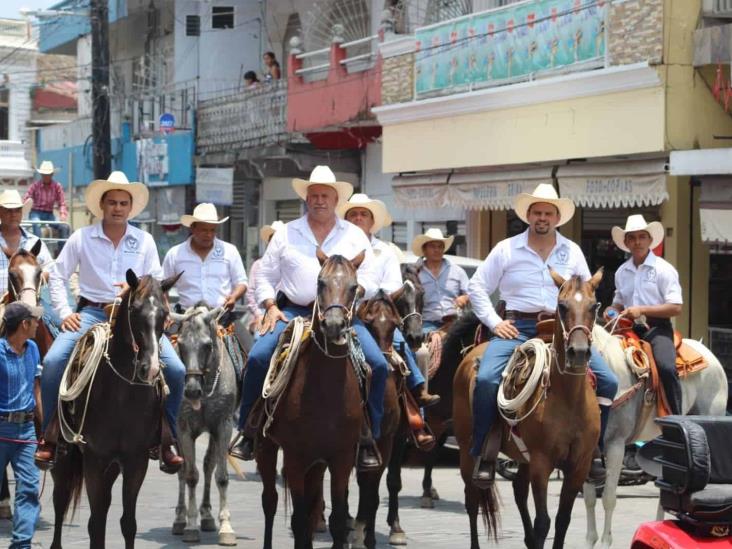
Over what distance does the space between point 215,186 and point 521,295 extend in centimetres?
2190

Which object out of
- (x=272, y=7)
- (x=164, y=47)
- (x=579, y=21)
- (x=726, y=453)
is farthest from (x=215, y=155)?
(x=726, y=453)

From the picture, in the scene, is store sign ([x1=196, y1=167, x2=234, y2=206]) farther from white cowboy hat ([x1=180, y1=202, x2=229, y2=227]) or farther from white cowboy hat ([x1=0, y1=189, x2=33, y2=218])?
white cowboy hat ([x1=180, y1=202, x2=229, y2=227])

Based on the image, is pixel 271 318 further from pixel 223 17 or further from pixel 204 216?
pixel 223 17

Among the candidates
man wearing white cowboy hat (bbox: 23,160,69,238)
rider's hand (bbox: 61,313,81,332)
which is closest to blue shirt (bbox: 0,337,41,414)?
rider's hand (bbox: 61,313,81,332)

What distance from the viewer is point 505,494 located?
50.8 feet

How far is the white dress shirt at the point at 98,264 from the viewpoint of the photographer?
11.0 meters

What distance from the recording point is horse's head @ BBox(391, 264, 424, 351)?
43.9ft

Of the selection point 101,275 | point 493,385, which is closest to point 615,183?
point 493,385

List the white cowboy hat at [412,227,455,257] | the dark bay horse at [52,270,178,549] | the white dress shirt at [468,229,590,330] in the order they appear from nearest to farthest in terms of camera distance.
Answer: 1. the dark bay horse at [52,270,178,549]
2. the white dress shirt at [468,229,590,330]
3. the white cowboy hat at [412,227,455,257]

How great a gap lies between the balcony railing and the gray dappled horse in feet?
61.2

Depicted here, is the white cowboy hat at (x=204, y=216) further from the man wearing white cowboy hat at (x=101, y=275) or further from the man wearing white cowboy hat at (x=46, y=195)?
the man wearing white cowboy hat at (x=46, y=195)

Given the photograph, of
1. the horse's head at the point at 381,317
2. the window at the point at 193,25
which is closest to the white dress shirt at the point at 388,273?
the horse's head at the point at 381,317

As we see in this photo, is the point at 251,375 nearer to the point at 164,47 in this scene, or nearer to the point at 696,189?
the point at 696,189

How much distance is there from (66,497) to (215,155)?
970 inches
